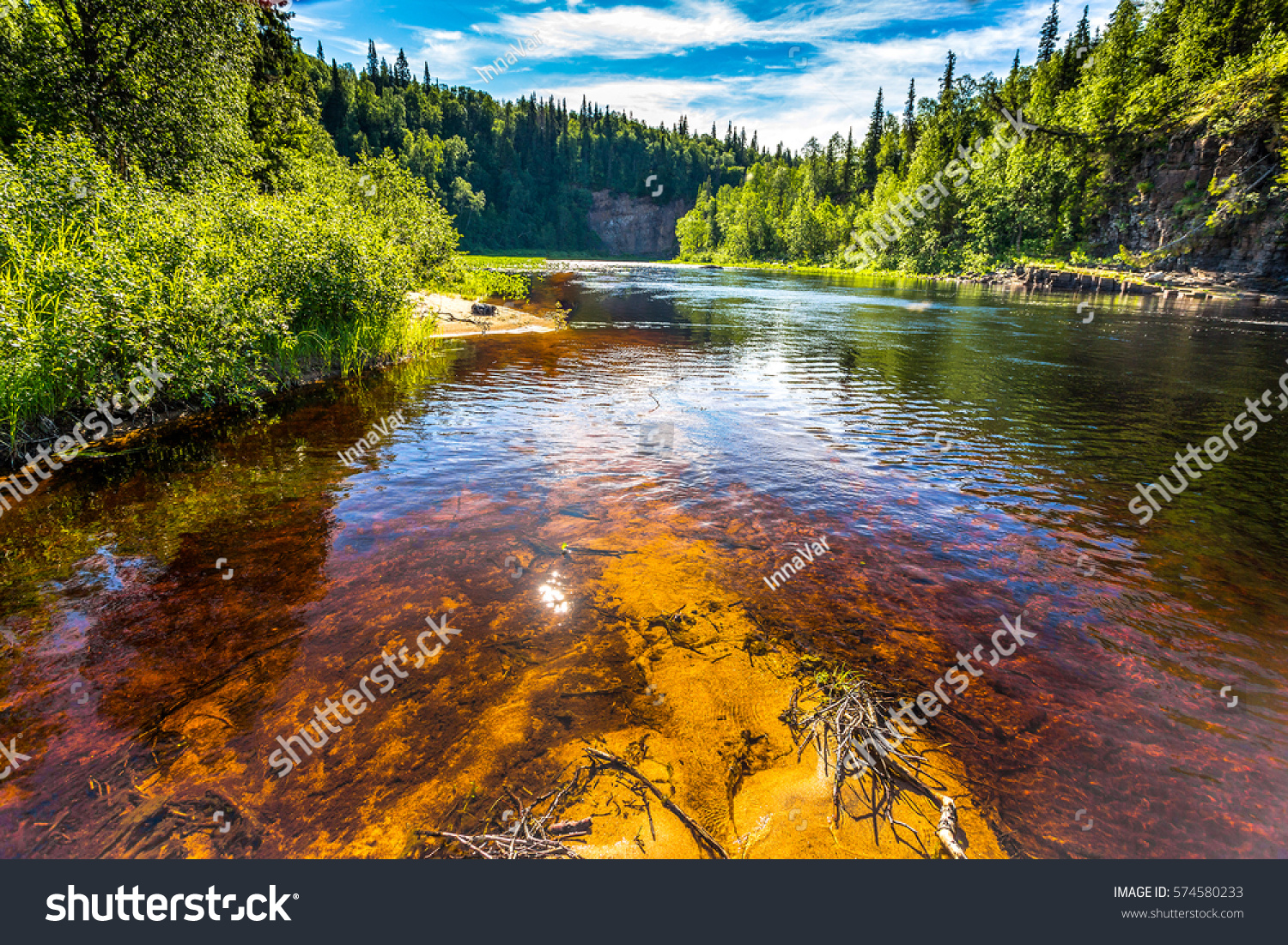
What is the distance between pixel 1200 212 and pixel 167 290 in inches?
3480

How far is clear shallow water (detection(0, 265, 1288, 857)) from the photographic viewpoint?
13.6ft

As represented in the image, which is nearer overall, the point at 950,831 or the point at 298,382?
the point at 950,831

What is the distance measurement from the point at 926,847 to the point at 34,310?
48.6 ft

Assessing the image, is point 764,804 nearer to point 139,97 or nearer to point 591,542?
point 591,542

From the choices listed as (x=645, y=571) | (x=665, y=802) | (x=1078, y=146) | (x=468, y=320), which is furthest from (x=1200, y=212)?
(x=665, y=802)

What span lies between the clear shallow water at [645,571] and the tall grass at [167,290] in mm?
→ 1575

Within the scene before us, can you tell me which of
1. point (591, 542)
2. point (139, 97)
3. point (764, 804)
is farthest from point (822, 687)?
point (139, 97)

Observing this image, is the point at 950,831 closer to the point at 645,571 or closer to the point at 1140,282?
the point at 645,571

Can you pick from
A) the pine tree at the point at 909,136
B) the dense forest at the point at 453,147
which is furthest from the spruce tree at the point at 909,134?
the dense forest at the point at 453,147

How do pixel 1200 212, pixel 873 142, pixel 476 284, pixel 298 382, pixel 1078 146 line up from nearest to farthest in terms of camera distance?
pixel 298 382 → pixel 476 284 → pixel 1200 212 → pixel 1078 146 → pixel 873 142

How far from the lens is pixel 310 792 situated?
4027 mm

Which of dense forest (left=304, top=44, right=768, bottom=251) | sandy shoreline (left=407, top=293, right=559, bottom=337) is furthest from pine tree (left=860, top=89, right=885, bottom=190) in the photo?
sandy shoreline (left=407, top=293, right=559, bottom=337)

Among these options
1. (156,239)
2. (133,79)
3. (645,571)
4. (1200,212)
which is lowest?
(645,571)

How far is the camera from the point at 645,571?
7.11 m
